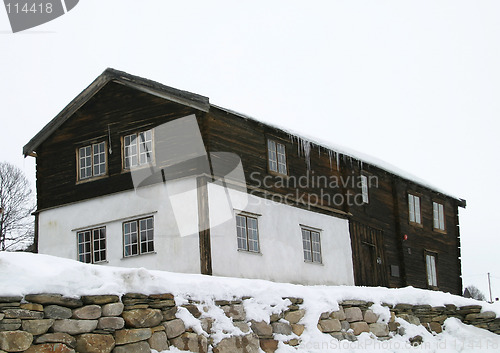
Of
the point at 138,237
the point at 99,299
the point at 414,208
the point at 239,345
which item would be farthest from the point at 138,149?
the point at 414,208

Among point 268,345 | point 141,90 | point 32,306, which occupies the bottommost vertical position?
point 268,345

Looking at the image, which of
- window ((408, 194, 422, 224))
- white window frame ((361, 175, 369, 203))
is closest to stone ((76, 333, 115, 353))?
white window frame ((361, 175, 369, 203))

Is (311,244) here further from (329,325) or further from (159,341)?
(159,341)

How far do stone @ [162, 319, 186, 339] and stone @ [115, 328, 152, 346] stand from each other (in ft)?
1.19

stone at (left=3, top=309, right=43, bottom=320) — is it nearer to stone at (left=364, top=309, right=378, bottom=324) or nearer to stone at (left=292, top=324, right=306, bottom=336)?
stone at (left=292, top=324, right=306, bottom=336)

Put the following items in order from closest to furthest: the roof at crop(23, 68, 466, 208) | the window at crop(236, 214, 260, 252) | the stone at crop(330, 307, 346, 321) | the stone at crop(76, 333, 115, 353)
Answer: the stone at crop(76, 333, 115, 353)
the stone at crop(330, 307, 346, 321)
the roof at crop(23, 68, 466, 208)
the window at crop(236, 214, 260, 252)

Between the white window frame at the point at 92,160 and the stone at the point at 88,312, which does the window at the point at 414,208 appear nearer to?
the white window frame at the point at 92,160

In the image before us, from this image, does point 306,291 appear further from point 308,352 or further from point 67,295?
point 67,295

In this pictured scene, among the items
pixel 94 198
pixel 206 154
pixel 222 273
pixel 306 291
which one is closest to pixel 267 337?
pixel 306 291

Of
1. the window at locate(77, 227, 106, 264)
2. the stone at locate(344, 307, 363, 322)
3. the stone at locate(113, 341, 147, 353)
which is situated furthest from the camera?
the window at locate(77, 227, 106, 264)

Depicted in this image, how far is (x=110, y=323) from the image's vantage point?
911 centimetres

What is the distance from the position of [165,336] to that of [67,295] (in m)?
1.69

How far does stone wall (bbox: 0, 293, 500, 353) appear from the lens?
8.30m

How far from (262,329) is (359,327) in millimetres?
2874
